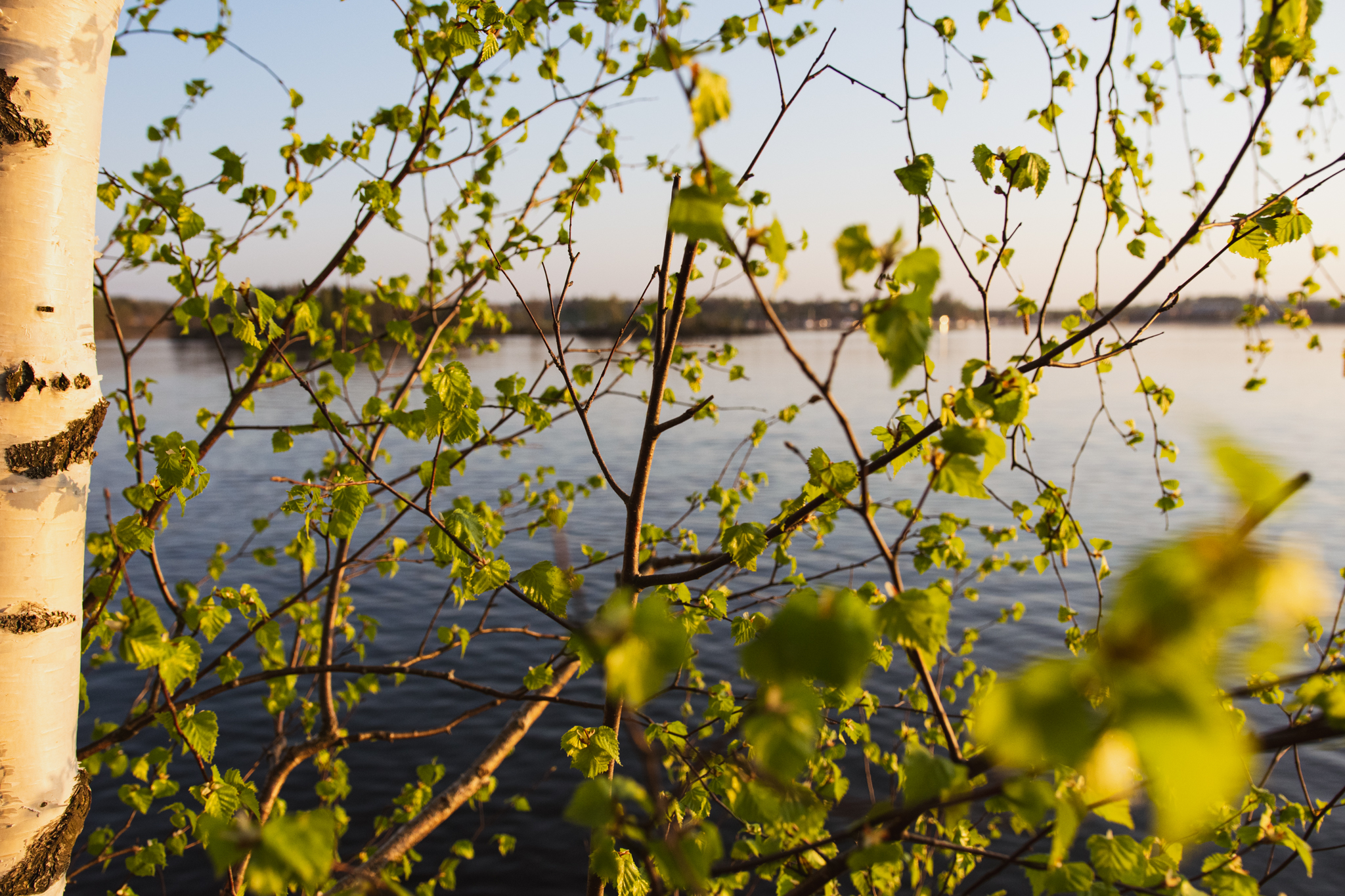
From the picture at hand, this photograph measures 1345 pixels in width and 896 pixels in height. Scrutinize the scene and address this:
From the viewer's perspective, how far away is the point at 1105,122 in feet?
8.56

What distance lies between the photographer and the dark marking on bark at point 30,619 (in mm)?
1529

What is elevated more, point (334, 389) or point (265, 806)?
point (334, 389)

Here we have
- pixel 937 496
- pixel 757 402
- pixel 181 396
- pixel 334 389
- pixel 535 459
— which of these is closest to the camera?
pixel 334 389

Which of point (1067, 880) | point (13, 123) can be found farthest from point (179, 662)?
point (1067, 880)

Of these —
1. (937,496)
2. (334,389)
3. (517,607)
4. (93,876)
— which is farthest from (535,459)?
(334,389)

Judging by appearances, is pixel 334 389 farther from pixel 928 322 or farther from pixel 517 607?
pixel 517 607

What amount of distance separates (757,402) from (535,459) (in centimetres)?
962

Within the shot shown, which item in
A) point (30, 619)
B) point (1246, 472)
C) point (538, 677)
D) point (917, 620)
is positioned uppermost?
point (1246, 472)

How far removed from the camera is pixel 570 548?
1097 cm

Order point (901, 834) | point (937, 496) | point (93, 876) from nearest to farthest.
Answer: point (901, 834), point (93, 876), point (937, 496)

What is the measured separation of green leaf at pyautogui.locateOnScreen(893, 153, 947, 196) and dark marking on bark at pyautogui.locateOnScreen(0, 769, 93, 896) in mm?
2161

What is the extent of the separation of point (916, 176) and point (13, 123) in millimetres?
1841

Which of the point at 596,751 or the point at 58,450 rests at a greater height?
the point at 58,450

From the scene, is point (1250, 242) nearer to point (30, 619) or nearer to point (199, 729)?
point (30, 619)
